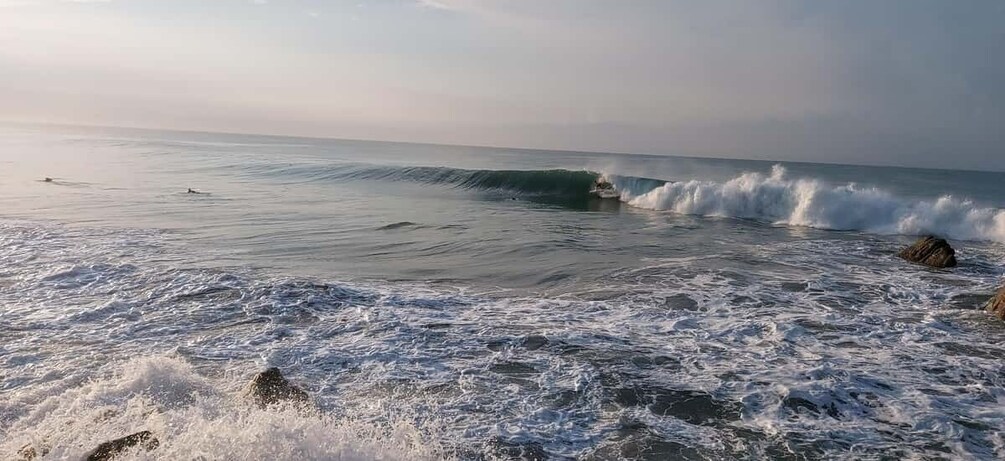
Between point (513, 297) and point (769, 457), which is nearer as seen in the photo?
point (769, 457)

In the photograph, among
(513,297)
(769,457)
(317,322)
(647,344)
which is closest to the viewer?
(769,457)

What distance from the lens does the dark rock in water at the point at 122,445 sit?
12.9 feet

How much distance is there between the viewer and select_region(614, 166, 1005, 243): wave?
20.4 m

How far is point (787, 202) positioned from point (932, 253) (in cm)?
1117

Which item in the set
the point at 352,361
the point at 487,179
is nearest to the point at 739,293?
the point at 352,361

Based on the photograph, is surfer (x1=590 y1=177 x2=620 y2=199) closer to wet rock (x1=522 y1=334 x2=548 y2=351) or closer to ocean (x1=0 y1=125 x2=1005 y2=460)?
ocean (x1=0 y1=125 x2=1005 y2=460)

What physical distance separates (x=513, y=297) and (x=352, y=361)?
3374mm

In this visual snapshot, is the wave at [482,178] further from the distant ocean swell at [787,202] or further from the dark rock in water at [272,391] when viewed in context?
the dark rock in water at [272,391]

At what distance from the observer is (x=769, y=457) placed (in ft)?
15.2

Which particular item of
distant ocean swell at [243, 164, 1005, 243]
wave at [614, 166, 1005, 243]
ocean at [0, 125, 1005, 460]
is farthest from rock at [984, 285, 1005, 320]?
distant ocean swell at [243, 164, 1005, 243]

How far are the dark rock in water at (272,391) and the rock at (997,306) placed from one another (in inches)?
A: 372

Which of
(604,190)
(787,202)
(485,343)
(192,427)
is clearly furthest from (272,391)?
(604,190)

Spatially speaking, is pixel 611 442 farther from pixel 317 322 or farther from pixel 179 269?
pixel 179 269

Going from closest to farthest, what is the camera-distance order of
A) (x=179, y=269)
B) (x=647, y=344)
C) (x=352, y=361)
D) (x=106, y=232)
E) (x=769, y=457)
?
(x=769, y=457) < (x=352, y=361) < (x=647, y=344) < (x=179, y=269) < (x=106, y=232)
